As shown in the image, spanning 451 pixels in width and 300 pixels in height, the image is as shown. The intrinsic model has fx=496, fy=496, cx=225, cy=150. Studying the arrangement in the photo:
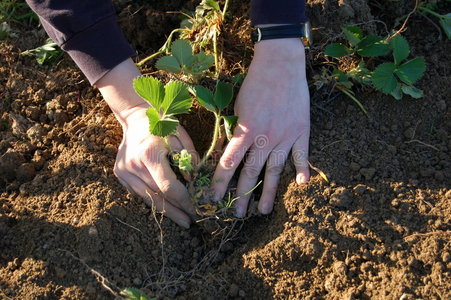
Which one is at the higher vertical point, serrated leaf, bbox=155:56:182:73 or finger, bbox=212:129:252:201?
serrated leaf, bbox=155:56:182:73

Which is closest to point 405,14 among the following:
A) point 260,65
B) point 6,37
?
point 260,65

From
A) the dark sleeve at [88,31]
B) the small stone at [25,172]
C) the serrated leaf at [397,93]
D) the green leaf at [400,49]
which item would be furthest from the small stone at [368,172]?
the small stone at [25,172]

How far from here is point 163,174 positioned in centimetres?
168

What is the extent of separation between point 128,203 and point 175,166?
216 mm

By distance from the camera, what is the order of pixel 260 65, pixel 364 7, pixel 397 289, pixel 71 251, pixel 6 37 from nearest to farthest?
pixel 397 289, pixel 71 251, pixel 260 65, pixel 364 7, pixel 6 37

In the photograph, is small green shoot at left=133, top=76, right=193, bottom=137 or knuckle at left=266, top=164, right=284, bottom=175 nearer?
small green shoot at left=133, top=76, right=193, bottom=137

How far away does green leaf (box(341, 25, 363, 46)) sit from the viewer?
1.83 metres

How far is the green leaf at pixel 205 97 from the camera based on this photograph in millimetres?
1735

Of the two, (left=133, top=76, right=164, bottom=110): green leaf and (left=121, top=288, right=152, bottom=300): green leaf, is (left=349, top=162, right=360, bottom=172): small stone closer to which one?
(left=133, top=76, right=164, bottom=110): green leaf

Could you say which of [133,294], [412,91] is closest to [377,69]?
[412,91]

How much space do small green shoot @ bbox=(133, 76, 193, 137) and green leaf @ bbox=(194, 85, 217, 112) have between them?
0.34ft

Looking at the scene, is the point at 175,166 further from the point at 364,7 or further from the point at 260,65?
the point at 364,7

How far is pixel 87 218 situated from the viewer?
170 cm

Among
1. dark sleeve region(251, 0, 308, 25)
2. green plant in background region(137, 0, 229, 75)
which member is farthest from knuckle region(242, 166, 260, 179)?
dark sleeve region(251, 0, 308, 25)
